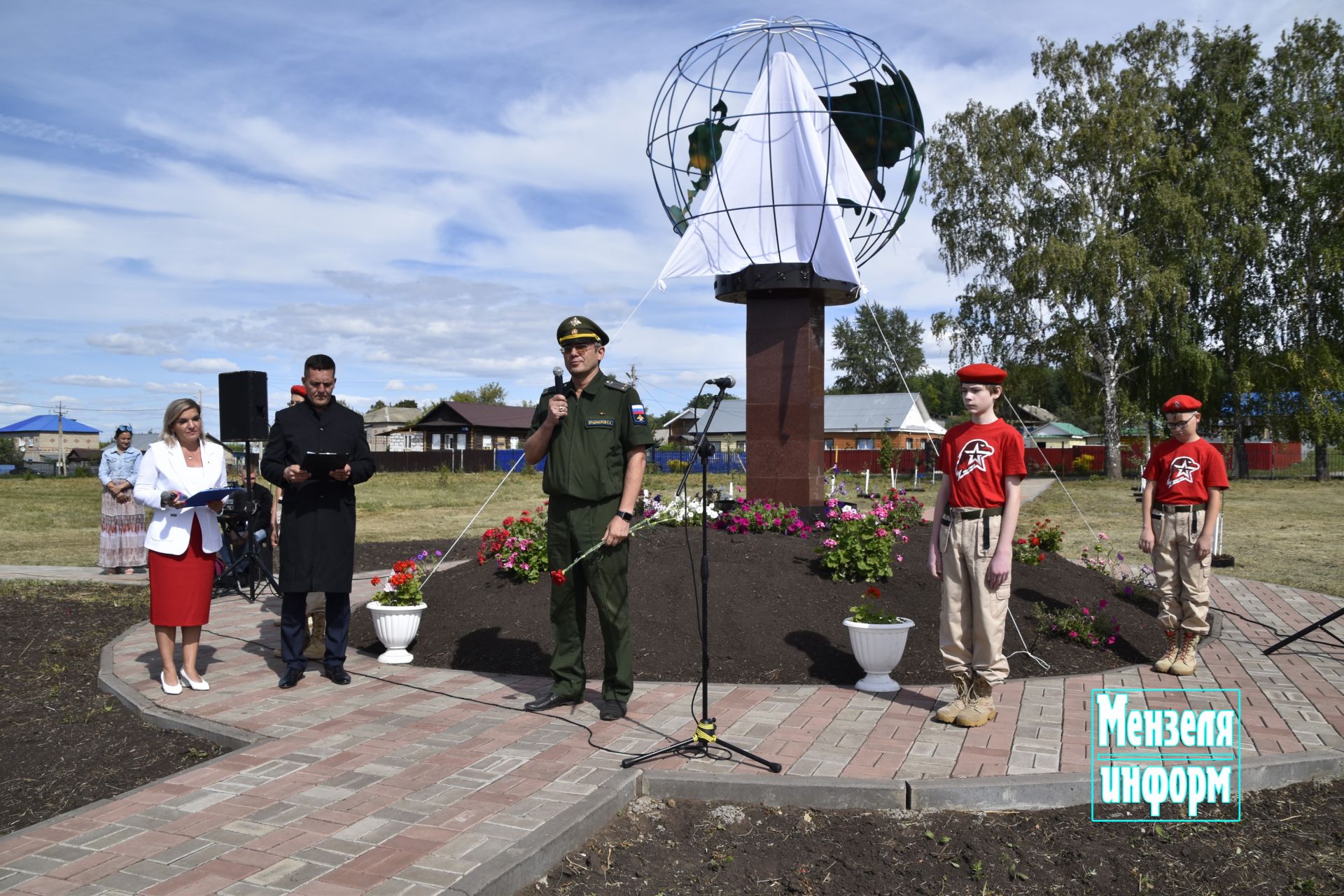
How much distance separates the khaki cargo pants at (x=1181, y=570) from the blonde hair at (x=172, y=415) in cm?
629

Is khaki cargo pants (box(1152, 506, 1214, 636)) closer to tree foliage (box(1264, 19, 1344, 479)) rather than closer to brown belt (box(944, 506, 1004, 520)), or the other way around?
brown belt (box(944, 506, 1004, 520))

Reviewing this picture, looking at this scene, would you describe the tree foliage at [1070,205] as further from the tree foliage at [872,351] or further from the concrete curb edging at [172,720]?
the tree foliage at [872,351]

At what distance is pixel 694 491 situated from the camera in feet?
34.6

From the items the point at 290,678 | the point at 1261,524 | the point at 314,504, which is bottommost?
the point at 1261,524

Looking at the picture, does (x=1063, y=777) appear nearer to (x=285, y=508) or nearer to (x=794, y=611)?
(x=794, y=611)

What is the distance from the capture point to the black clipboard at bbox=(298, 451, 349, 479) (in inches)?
226

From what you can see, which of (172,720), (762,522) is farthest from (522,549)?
(172,720)

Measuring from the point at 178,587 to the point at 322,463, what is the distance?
3.96 ft

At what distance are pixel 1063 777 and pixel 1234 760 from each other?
2.94ft

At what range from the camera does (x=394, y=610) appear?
671cm

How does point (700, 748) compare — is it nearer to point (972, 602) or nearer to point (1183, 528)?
point (972, 602)

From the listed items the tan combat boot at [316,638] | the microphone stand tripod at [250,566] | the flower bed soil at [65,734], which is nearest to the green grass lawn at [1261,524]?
the tan combat boot at [316,638]

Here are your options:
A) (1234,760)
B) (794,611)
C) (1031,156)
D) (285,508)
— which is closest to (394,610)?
(285,508)

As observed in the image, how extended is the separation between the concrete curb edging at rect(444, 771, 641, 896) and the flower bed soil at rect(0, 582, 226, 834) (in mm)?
2113
